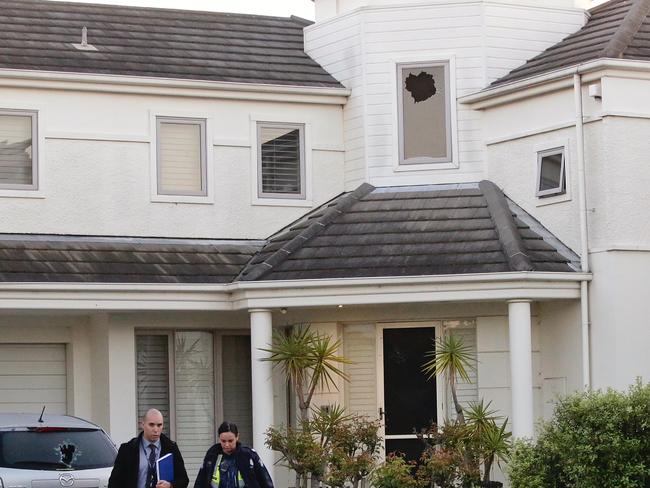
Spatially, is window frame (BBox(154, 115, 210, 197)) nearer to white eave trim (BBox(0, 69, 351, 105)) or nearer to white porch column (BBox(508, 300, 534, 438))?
white eave trim (BBox(0, 69, 351, 105))

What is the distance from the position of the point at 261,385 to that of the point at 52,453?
606cm

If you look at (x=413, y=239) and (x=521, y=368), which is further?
(x=413, y=239)

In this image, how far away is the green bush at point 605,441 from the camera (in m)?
13.2

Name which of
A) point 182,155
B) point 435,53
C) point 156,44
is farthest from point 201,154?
point 435,53

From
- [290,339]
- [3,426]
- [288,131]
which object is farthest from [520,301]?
[3,426]

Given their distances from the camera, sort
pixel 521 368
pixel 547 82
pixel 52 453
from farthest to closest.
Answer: pixel 547 82, pixel 521 368, pixel 52 453

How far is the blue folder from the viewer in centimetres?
1260

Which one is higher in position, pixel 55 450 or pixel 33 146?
pixel 33 146

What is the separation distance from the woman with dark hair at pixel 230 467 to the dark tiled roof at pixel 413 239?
24.9 feet

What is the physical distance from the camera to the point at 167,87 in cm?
2184

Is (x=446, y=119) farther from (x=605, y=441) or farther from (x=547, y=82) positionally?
(x=605, y=441)

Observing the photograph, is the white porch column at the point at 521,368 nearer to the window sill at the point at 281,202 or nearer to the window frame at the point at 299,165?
the window sill at the point at 281,202

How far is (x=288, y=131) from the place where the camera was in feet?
74.7

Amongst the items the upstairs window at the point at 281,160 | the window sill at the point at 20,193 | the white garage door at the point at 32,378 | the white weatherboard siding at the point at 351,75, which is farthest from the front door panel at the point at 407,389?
the window sill at the point at 20,193
